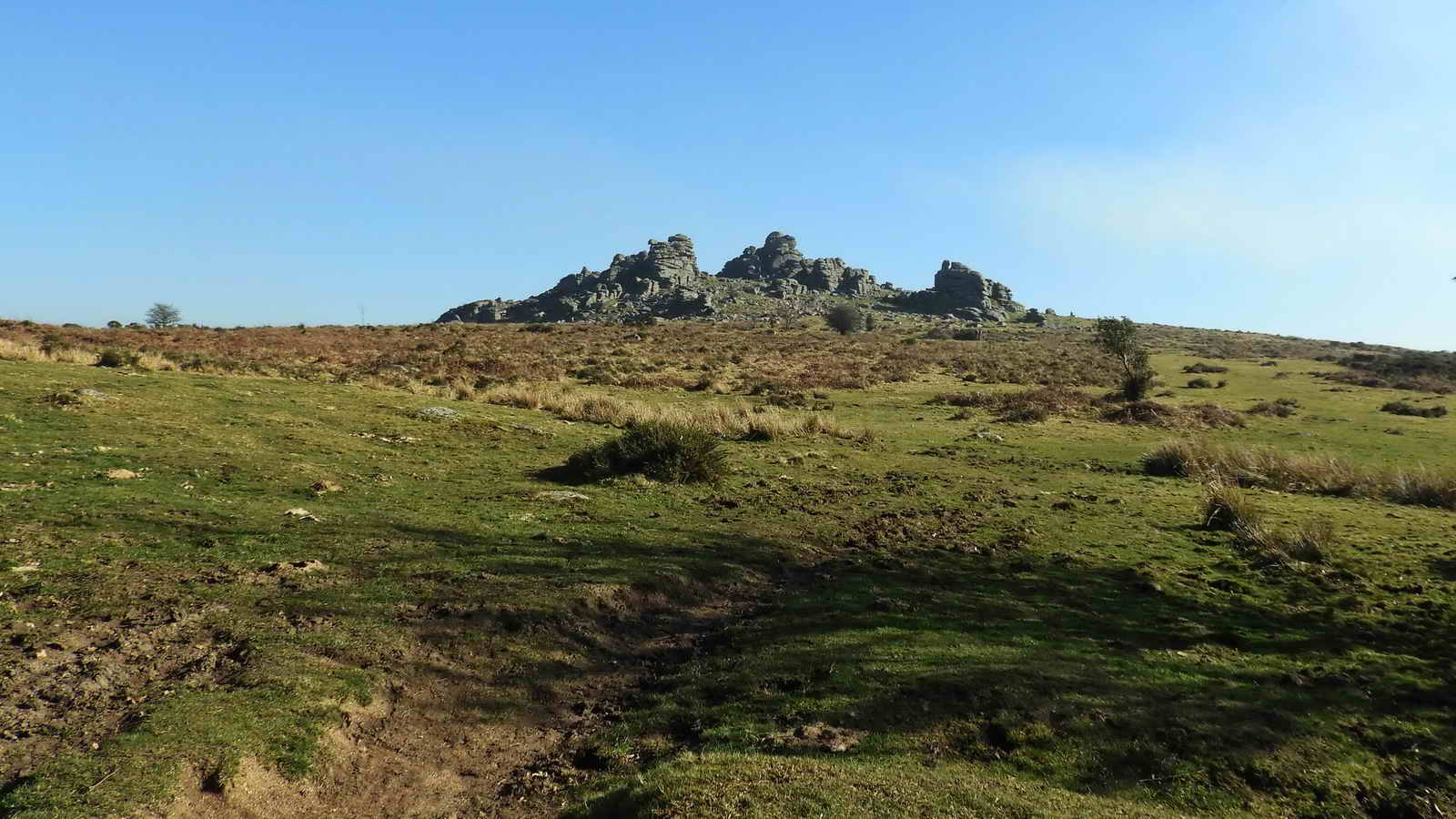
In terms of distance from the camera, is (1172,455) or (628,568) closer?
(628,568)

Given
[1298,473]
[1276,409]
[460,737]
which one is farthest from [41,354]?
[1276,409]

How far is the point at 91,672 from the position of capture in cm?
626

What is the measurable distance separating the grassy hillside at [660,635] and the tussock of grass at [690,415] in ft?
17.6

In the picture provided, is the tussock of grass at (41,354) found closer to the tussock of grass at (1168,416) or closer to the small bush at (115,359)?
the small bush at (115,359)

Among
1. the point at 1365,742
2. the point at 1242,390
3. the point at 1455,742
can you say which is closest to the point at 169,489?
the point at 1365,742

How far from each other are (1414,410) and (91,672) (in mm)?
46340

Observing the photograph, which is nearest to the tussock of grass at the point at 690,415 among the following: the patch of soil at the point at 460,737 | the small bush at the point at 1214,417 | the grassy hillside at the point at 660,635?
the grassy hillside at the point at 660,635

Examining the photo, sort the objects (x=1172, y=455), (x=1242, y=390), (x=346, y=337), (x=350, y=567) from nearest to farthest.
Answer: (x=350, y=567) < (x=1172, y=455) < (x=1242, y=390) < (x=346, y=337)

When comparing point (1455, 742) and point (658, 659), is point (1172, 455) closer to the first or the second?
point (1455, 742)

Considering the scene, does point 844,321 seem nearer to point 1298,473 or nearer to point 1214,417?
point 1214,417

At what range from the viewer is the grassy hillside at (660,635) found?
5.68 meters

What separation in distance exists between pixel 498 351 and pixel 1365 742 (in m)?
46.3

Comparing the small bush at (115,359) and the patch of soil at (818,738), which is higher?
the small bush at (115,359)

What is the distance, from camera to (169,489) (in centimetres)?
1162
